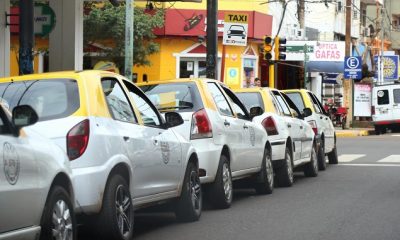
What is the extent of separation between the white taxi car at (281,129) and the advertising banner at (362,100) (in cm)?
2832

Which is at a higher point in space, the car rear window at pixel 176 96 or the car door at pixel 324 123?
the car rear window at pixel 176 96

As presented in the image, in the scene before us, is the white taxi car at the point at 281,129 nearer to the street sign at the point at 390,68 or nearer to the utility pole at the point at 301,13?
the utility pole at the point at 301,13

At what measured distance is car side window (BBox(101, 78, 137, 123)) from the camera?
25.2ft

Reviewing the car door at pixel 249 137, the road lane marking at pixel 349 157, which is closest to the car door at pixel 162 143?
the car door at pixel 249 137

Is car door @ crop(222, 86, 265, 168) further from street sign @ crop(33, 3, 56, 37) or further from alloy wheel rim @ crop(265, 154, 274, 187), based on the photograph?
street sign @ crop(33, 3, 56, 37)

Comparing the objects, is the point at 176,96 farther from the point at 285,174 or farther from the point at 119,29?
the point at 119,29

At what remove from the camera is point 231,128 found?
11.0 meters

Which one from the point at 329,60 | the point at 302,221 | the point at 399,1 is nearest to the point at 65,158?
the point at 302,221

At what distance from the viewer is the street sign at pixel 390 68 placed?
52.8 metres

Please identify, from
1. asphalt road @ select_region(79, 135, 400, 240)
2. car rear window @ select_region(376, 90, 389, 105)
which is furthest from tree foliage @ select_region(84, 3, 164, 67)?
asphalt road @ select_region(79, 135, 400, 240)

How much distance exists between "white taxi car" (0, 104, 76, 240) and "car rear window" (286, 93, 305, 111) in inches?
464

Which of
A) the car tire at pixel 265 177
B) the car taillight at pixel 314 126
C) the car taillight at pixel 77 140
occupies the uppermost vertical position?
the car taillight at pixel 77 140

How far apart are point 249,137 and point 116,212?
4765 mm

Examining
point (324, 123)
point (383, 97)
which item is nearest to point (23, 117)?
point (324, 123)
